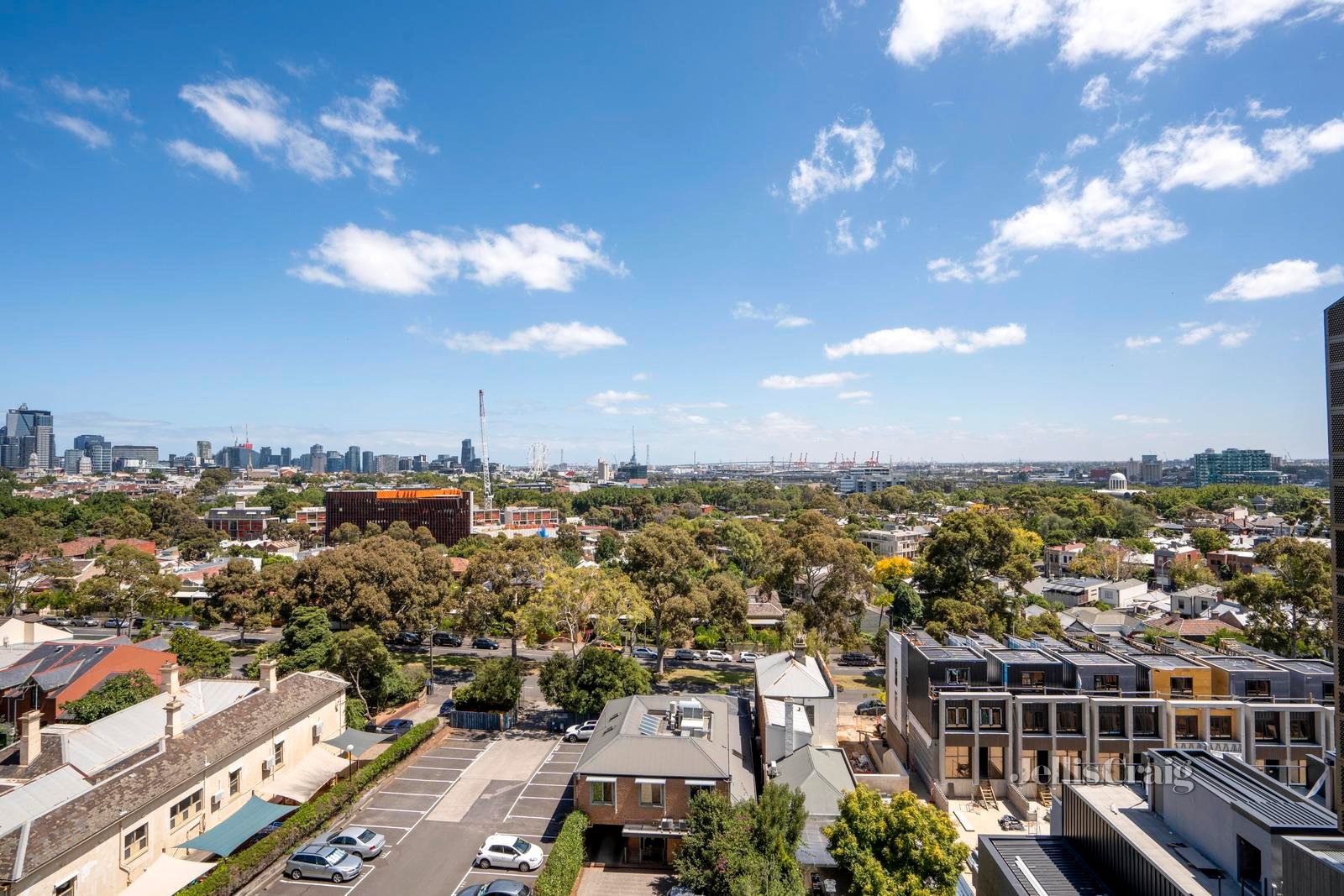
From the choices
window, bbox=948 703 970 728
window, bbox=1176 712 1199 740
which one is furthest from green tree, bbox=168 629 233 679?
window, bbox=1176 712 1199 740

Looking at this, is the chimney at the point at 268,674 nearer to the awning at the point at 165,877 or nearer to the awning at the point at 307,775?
the awning at the point at 307,775

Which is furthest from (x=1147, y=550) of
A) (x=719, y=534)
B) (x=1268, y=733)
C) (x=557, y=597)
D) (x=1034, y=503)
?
(x=557, y=597)

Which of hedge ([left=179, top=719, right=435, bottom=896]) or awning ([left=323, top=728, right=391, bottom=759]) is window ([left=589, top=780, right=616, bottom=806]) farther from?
awning ([left=323, top=728, right=391, bottom=759])

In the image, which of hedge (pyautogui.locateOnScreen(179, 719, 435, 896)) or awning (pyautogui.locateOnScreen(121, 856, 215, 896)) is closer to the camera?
awning (pyautogui.locateOnScreen(121, 856, 215, 896))

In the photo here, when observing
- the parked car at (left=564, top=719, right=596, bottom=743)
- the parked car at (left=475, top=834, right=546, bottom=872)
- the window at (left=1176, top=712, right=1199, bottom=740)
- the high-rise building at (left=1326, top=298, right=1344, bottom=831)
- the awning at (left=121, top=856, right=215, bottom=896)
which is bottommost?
the parked car at (left=564, top=719, right=596, bottom=743)

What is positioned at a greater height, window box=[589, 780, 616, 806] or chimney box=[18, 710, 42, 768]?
chimney box=[18, 710, 42, 768]

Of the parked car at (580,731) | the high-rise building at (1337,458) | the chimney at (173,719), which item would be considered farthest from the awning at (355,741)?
the high-rise building at (1337,458)
